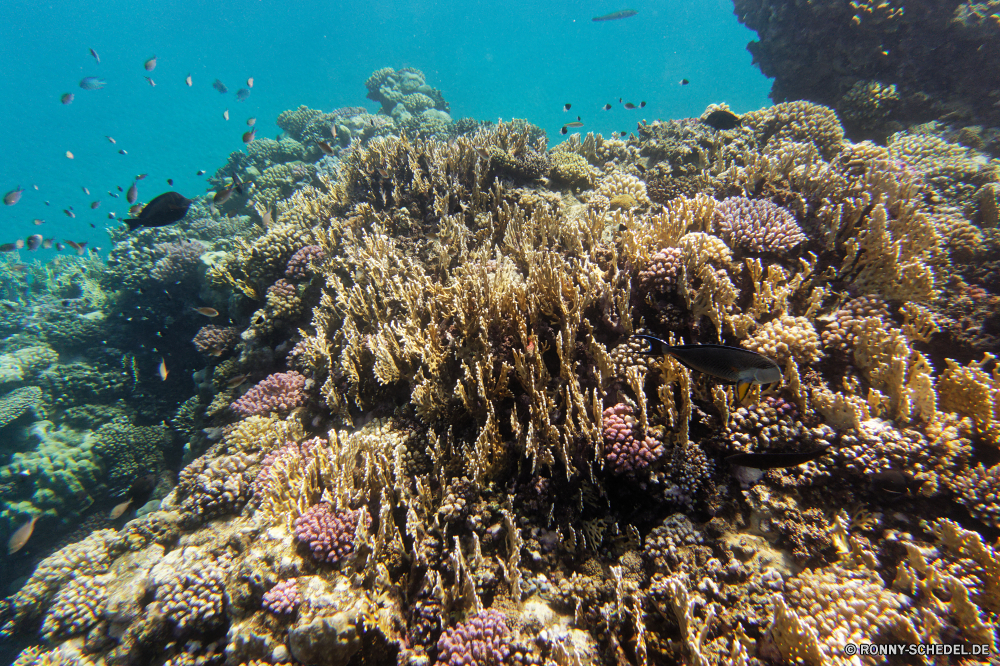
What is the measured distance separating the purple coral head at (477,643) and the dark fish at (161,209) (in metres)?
7.06

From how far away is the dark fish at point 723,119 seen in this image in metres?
8.77

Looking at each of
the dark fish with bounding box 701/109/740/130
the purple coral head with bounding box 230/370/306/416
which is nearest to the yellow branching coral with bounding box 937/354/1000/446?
the purple coral head with bounding box 230/370/306/416

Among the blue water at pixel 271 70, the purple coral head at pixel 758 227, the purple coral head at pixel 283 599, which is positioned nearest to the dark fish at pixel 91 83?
the purple coral head at pixel 283 599

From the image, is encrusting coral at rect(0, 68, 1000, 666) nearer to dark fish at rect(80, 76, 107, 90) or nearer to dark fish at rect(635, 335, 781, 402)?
dark fish at rect(635, 335, 781, 402)

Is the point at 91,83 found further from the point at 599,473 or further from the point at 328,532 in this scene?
the point at 599,473

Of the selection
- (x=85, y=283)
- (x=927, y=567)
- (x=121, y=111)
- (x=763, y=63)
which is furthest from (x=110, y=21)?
(x=927, y=567)

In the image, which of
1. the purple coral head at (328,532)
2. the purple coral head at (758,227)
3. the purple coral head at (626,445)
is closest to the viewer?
the purple coral head at (626,445)

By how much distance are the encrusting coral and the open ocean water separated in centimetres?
3

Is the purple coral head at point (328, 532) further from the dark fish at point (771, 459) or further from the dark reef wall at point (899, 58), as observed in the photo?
the dark reef wall at point (899, 58)

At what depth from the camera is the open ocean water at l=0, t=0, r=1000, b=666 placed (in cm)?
247

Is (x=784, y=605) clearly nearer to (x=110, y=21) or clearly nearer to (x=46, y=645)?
(x=46, y=645)

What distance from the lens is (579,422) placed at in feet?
10.2

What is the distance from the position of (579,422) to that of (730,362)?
50.9 inches

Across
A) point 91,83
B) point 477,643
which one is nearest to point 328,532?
point 477,643
